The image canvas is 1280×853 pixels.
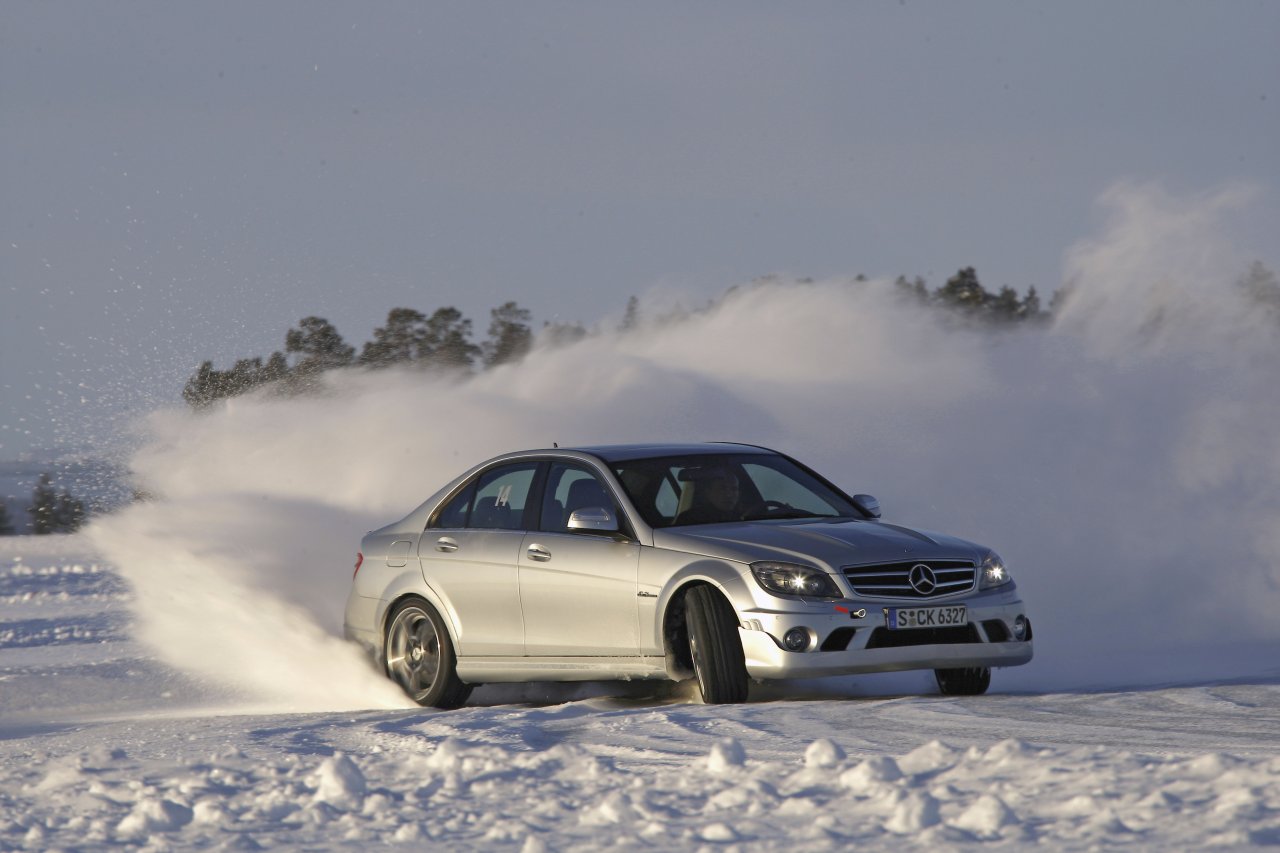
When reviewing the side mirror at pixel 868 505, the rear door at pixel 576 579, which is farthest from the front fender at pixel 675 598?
the side mirror at pixel 868 505

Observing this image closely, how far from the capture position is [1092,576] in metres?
15.9

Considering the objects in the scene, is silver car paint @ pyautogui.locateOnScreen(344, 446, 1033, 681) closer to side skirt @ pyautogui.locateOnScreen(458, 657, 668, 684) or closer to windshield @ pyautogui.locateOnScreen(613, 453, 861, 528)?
side skirt @ pyautogui.locateOnScreen(458, 657, 668, 684)

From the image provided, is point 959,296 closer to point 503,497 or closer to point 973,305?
point 973,305

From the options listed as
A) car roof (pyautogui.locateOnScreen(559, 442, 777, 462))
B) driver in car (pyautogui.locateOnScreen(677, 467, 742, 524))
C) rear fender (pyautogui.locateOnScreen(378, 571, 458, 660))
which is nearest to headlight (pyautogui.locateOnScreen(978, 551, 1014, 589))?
driver in car (pyautogui.locateOnScreen(677, 467, 742, 524))

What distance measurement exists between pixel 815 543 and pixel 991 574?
0.96 meters

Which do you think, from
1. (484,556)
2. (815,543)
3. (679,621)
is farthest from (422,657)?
(815,543)

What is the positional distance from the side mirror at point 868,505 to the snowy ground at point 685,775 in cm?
99

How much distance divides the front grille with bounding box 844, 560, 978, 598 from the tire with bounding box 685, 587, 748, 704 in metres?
0.61

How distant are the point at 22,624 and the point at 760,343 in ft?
31.5

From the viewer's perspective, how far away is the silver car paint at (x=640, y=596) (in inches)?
345

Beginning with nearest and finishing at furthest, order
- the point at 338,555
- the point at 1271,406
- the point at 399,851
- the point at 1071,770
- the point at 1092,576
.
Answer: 1. the point at 399,851
2. the point at 1071,770
3. the point at 338,555
4. the point at 1092,576
5. the point at 1271,406

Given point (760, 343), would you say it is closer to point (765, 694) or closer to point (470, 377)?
point (470, 377)

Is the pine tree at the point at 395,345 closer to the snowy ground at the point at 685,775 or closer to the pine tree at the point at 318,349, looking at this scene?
the pine tree at the point at 318,349

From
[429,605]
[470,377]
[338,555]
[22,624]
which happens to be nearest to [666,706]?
[429,605]
